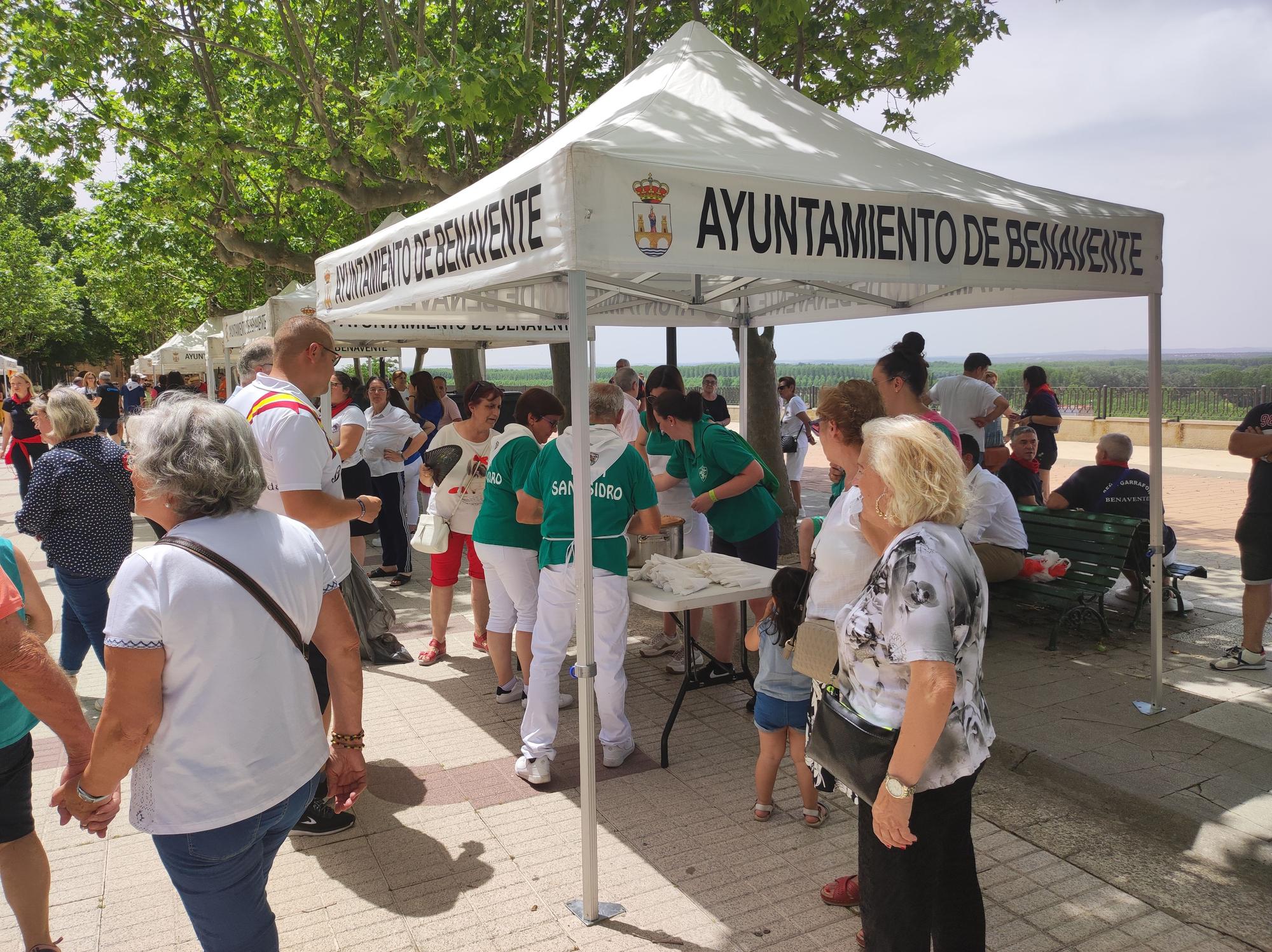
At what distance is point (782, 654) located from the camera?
3455 millimetres

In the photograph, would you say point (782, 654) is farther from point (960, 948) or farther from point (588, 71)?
point (588, 71)

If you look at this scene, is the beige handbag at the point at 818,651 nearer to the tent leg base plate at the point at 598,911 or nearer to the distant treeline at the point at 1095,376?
the tent leg base plate at the point at 598,911

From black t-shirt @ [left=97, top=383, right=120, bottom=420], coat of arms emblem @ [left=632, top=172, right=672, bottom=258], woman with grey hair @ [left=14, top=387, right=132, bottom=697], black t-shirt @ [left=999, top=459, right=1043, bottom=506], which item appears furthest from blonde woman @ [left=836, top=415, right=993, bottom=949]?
black t-shirt @ [left=97, top=383, right=120, bottom=420]

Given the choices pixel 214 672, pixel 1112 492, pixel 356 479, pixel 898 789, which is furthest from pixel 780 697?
pixel 356 479

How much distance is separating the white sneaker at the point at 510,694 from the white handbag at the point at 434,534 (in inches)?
38.6

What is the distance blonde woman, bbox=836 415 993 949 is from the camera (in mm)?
2068

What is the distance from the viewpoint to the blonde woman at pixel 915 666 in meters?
2.07

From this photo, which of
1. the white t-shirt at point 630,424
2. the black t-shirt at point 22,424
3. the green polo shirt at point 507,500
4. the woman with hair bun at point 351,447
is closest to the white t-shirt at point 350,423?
the woman with hair bun at point 351,447

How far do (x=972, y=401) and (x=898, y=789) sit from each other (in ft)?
21.6

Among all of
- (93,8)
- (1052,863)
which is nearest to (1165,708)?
(1052,863)

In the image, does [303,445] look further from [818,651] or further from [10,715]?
[818,651]

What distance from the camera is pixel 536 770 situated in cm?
416

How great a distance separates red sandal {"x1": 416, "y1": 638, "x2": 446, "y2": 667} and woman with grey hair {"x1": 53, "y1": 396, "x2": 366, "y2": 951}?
155 inches

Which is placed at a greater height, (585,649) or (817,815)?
(585,649)
